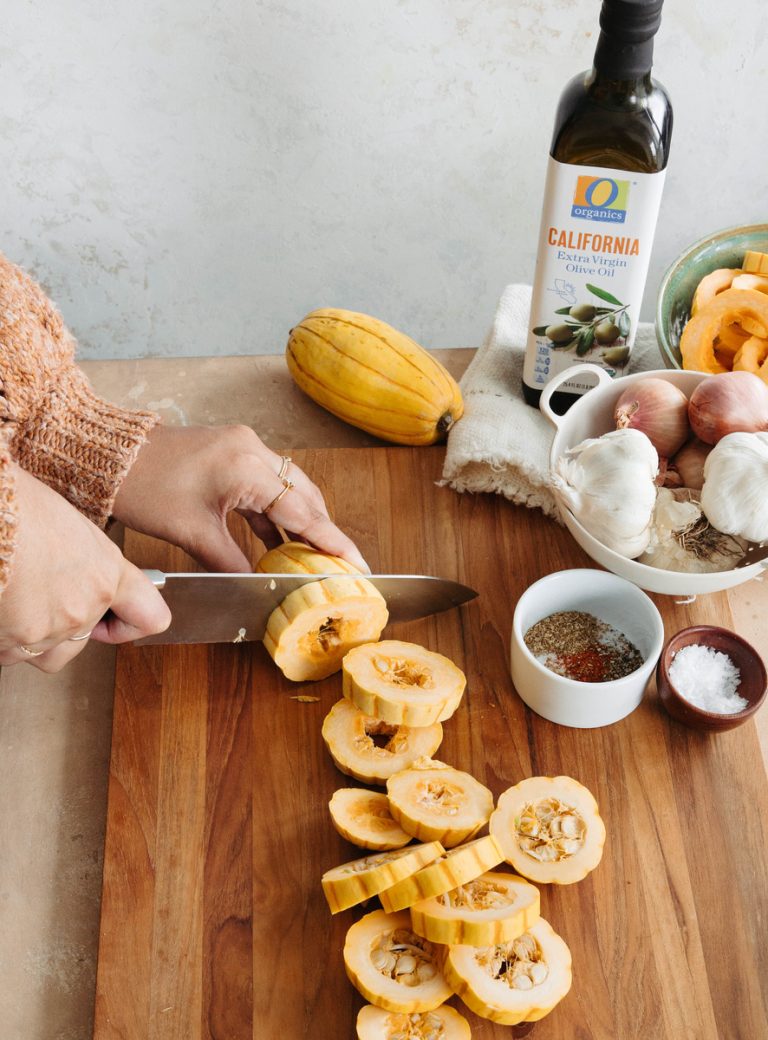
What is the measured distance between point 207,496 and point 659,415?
0.62 metres

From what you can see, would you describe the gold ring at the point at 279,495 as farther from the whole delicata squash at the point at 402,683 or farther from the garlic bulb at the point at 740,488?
the garlic bulb at the point at 740,488

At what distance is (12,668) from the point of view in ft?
4.48

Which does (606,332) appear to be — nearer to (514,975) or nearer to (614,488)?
(614,488)

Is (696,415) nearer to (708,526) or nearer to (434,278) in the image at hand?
(708,526)

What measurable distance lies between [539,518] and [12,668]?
78 cm

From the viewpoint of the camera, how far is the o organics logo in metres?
1.27

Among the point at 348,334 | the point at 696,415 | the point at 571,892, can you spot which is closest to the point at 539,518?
the point at 696,415

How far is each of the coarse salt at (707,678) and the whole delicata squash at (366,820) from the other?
390 mm

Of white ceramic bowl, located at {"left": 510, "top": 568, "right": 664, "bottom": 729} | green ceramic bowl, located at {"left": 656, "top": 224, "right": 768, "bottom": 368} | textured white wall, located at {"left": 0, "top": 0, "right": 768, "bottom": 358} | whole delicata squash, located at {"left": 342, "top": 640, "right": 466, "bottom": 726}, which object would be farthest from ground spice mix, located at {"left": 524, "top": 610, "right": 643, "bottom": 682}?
textured white wall, located at {"left": 0, "top": 0, "right": 768, "bottom": 358}

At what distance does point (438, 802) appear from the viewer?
1134 millimetres

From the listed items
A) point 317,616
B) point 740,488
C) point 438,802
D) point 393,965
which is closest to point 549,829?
point 438,802

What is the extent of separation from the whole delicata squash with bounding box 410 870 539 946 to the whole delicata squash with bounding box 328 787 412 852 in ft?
Result: 0.32

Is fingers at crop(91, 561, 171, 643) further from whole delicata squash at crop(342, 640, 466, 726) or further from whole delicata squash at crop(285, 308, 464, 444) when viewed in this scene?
whole delicata squash at crop(285, 308, 464, 444)

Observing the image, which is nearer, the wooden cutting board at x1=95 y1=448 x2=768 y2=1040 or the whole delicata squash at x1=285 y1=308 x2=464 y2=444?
the wooden cutting board at x1=95 y1=448 x2=768 y2=1040
